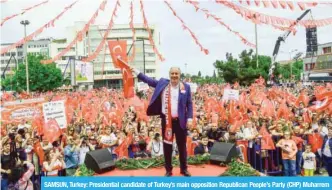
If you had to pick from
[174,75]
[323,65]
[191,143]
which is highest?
[323,65]

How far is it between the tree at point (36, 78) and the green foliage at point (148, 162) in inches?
854

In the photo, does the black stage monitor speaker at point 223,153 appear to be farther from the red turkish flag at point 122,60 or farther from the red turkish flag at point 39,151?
the red turkish flag at point 39,151

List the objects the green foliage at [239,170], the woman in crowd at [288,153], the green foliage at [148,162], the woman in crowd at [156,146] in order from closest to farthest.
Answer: the green foliage at [239,170] → the green foliage at [148,162] → the woman in crowd at [156,146] → the woman in crowd at [288,153]

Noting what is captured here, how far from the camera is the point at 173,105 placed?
551 centimetres

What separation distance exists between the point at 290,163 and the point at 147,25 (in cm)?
337

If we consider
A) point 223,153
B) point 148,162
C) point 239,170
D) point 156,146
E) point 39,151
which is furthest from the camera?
point 156,146

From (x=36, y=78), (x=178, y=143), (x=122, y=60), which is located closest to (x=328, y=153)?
(x=178, y=143)

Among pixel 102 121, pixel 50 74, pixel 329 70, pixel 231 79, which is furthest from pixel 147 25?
pixel 50 74

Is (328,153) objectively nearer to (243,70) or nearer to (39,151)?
(39,151)

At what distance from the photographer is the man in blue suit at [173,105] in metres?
5.47

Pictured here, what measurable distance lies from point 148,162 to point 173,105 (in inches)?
54.3

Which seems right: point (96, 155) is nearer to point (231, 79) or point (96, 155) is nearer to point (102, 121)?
point (102, 121)

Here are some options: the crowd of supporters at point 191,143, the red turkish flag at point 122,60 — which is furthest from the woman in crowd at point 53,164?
the red turkish flag at point 122,60

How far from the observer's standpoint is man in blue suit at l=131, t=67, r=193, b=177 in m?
5.47
